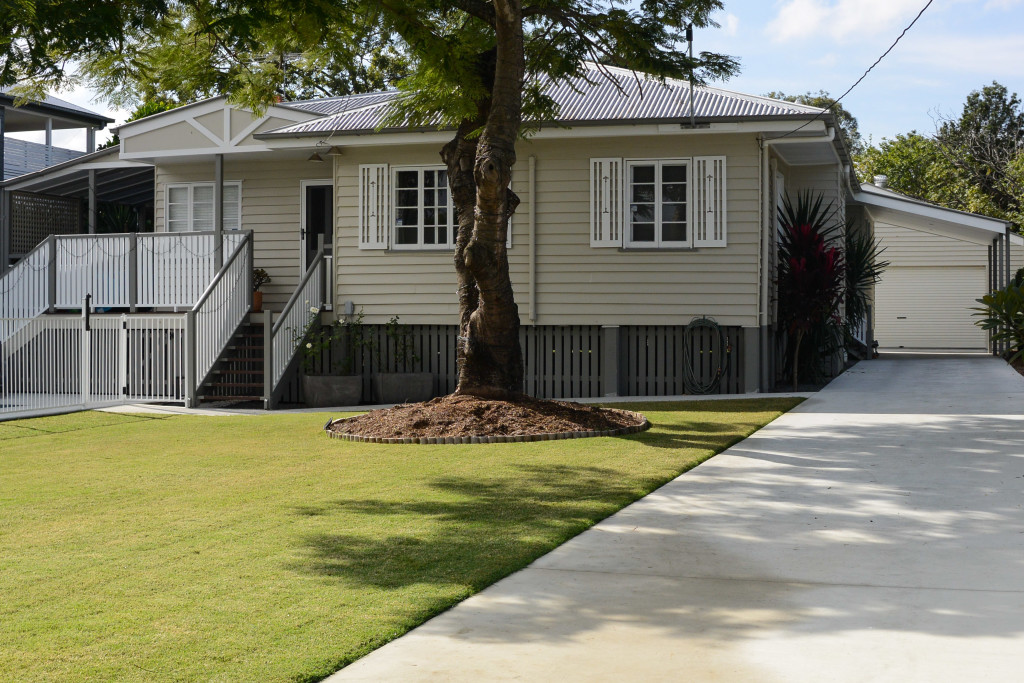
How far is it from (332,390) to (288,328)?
3.91ft

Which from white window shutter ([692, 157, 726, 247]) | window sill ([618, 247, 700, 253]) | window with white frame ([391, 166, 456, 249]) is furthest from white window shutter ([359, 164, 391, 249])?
white window shutter ([692, 157, 726, 247])

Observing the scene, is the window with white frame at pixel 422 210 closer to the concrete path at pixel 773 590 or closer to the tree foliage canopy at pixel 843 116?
the concrete path at pixel 773 590

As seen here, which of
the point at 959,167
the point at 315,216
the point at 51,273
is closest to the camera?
the point at 51,273

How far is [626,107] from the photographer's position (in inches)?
619

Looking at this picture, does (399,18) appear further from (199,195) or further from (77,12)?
(199,195)

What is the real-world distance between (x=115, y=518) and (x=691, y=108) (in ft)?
33.7

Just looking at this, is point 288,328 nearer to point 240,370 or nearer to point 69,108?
point 240,370

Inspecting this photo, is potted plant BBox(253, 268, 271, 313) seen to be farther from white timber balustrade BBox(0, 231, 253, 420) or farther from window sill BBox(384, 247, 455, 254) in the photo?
window sill BBox(384, 247, 455, 254)

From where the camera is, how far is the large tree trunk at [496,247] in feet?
36.2

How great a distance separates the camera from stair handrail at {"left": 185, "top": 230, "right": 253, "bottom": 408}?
15.3 metres

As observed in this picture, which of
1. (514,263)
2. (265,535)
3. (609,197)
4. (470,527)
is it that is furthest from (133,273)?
(470,527)

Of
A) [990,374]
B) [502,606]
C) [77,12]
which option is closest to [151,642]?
[502,606]

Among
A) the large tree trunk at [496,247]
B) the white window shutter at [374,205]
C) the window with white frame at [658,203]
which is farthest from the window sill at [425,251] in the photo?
the large tree trunk at [496,247]

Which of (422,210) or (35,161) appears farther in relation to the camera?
(35,161)
